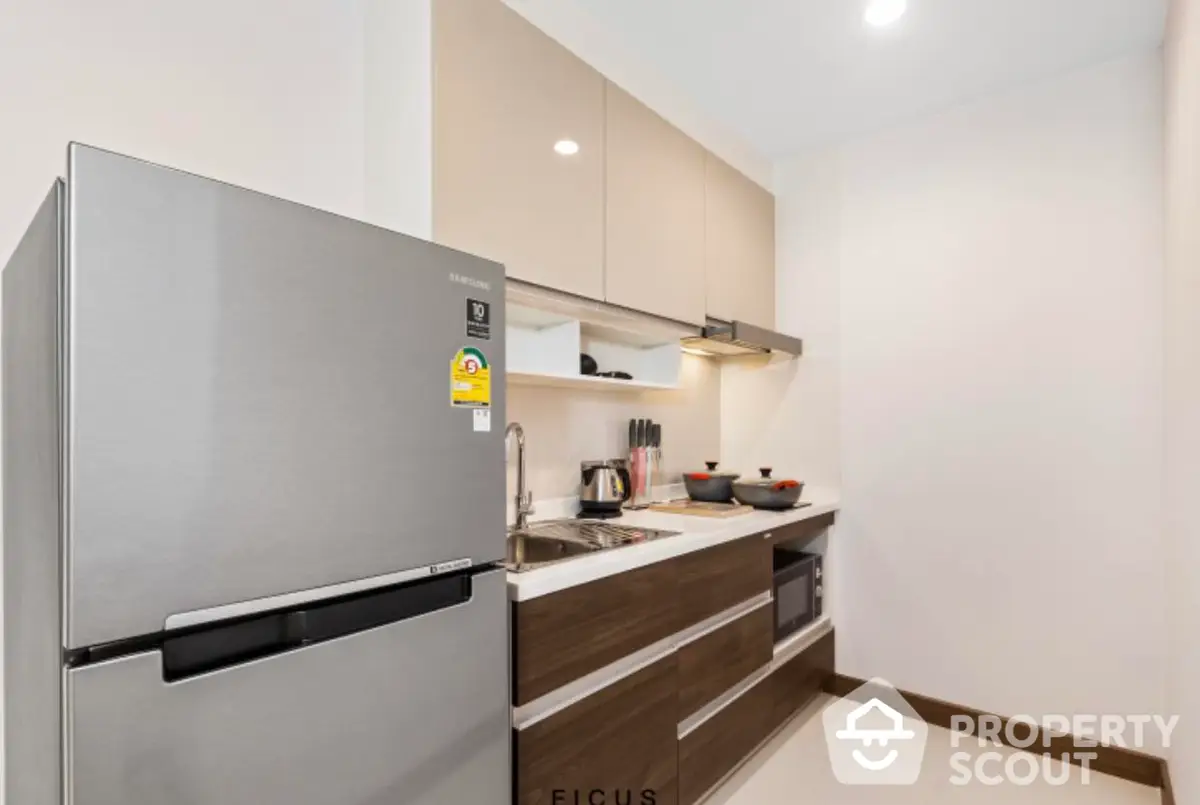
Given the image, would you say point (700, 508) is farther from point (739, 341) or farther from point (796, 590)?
point (739, 341)

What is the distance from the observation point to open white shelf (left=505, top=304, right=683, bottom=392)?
6.49 feet

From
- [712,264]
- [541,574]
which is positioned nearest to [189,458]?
[541,574]

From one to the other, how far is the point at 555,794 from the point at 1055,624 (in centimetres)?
206

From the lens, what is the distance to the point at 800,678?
98.6 inches

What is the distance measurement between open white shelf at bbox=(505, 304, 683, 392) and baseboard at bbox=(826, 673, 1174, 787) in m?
1.72

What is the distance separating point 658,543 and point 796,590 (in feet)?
3.52

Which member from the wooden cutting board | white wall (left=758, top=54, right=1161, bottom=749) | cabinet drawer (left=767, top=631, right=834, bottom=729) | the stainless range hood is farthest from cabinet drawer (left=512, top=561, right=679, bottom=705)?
white wall (left=758, top=54, right=1161, bottom=749)

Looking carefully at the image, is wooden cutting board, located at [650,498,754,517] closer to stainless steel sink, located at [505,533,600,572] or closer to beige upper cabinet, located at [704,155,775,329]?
stainless steel sink, located at [505,533,600,572]

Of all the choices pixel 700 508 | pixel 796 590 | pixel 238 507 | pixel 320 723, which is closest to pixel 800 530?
pixel 796 590

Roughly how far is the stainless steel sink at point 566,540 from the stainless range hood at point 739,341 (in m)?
0.94

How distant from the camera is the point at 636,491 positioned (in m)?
2.53

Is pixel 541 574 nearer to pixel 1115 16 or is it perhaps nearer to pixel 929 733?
pixel 929 733

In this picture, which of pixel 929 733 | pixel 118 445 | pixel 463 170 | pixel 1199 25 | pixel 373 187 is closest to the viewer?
pixel 118 445

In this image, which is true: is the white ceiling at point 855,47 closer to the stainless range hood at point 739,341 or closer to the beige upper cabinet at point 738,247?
the beige upper cabinet at point 738,247
